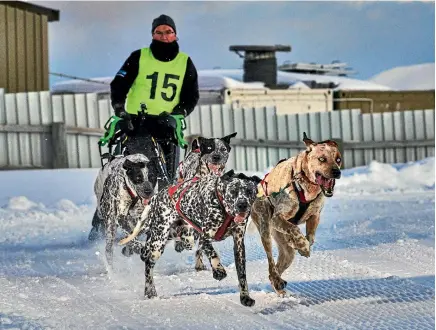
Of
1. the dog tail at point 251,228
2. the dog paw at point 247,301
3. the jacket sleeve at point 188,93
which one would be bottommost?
the dog paw at point 247,301

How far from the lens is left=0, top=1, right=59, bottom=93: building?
54.0 ft

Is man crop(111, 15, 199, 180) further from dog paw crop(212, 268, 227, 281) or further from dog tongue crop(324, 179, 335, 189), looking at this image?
dog tongue crop(324, 179, 335, 189)

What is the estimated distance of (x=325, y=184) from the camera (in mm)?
4586

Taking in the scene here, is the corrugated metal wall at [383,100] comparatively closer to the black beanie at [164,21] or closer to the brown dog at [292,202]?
the black beanie at [164,21]

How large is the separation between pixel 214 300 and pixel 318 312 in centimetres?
56

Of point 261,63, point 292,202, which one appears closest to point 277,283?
point 292,202

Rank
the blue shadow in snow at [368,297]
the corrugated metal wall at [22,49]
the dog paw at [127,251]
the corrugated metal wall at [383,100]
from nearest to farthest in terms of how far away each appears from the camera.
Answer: the blue shadow in snow at [368,297], the dog paw at [127,251], the corrugated metal wall at [22,49], the corrugated metal wall at [383,100]

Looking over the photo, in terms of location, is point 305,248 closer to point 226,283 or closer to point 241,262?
point 241,262

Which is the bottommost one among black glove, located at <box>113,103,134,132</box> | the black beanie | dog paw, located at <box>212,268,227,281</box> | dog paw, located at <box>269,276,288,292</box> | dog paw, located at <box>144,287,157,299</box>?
dog paw, located at <box>144,287,157,299</box>

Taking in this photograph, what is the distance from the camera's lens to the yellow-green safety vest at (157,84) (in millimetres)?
5941

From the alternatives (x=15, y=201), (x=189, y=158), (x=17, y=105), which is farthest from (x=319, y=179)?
(x=17, y=105)

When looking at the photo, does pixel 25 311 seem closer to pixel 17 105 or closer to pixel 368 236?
pixel 368 236

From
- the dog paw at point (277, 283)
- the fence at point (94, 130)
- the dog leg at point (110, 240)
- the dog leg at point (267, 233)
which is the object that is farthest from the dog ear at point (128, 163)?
the fence at point (94, 130)

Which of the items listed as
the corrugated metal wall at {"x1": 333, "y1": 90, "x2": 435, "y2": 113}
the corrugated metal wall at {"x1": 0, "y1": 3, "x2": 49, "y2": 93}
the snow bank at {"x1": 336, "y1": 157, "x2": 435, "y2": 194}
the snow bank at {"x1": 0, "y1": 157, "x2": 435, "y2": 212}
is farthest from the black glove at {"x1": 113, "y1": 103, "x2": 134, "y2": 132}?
the corrugated metal wall at {"x1": 333, "y1": 90, "x2": 435, "y2": 113}
